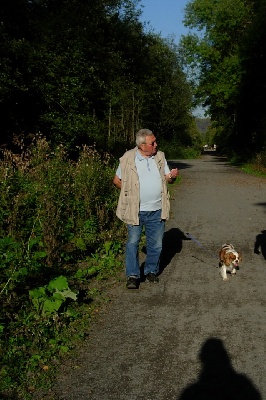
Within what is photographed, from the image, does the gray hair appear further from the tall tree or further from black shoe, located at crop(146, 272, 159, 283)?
the tall tree

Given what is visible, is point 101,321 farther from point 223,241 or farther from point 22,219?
point 223,241

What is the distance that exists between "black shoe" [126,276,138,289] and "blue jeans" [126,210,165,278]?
0.18 feet

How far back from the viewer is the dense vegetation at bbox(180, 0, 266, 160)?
36.2m

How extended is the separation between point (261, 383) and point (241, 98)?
128ft

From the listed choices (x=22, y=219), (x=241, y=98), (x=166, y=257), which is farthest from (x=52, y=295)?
(x=241, y=98)

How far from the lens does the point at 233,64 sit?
44.6 meters

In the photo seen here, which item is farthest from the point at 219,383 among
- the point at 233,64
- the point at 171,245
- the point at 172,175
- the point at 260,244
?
the point at 233,64

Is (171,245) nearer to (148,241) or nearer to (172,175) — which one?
(148,241)

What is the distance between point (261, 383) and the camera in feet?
12.6

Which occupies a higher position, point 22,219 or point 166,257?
point 22,219

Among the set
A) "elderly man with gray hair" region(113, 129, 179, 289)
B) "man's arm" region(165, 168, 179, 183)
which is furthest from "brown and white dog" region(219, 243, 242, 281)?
"man's arm" region(165, 168, 179, 183)

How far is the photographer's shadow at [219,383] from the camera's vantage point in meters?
3.66

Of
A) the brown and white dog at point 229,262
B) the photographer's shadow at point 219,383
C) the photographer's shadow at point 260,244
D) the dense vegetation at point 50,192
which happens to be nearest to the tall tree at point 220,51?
the dense vegetation at point 50,192

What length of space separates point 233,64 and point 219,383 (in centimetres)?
4385
